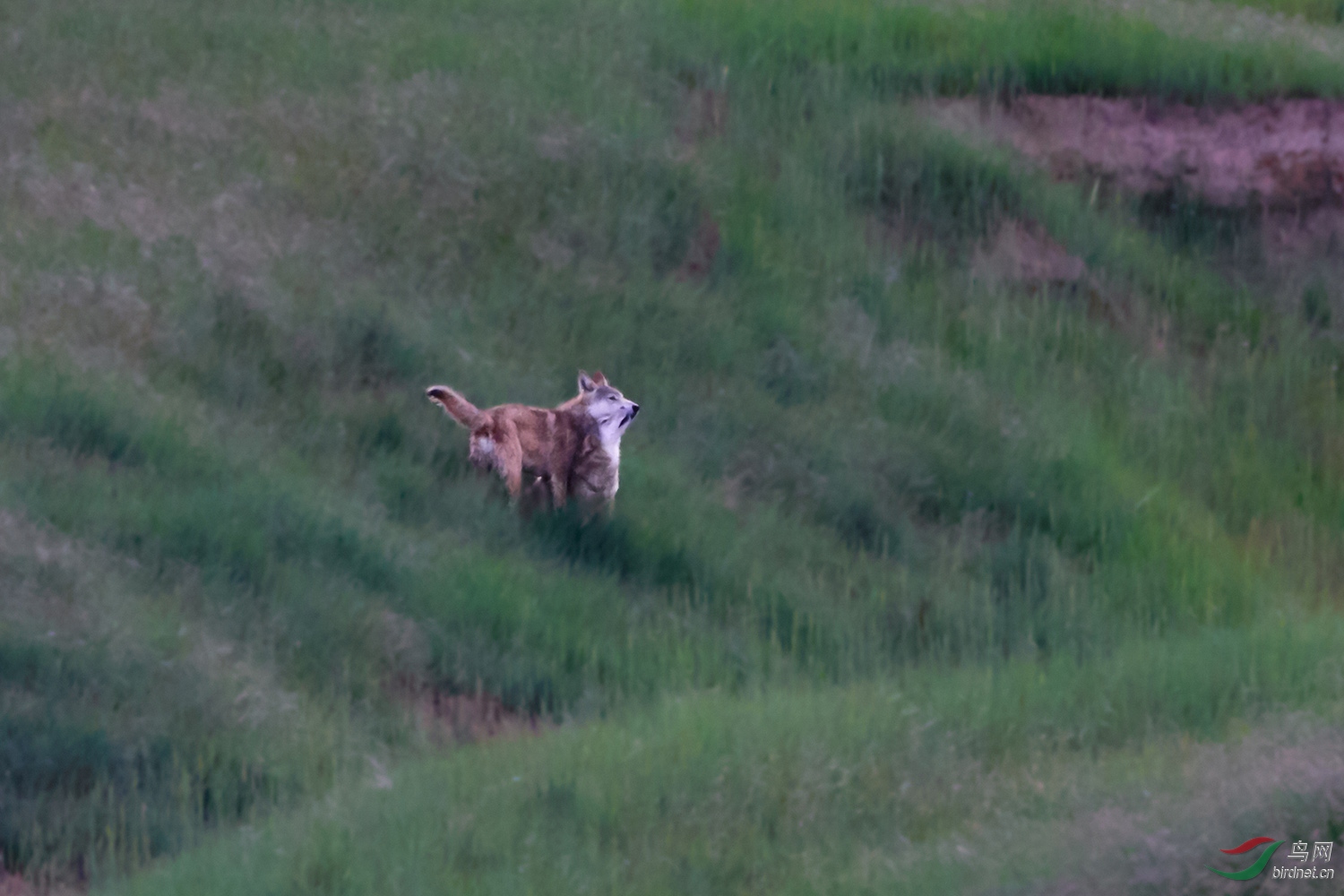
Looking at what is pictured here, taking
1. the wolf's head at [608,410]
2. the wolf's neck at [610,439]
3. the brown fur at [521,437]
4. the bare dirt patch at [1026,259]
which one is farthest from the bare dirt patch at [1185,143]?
the brown fur at [521,437]

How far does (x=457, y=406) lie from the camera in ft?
33.6

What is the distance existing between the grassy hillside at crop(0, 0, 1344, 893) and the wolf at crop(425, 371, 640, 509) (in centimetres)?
41

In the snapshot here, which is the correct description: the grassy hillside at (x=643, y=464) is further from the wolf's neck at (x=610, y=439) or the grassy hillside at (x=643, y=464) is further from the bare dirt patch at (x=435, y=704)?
the wolf's neck at (x=610, y=439)

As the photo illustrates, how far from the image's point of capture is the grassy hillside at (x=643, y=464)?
7441 mm

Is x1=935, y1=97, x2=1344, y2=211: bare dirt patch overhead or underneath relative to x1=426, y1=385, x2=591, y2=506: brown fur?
overhead

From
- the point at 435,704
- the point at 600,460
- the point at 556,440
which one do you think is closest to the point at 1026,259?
the point at 600,460

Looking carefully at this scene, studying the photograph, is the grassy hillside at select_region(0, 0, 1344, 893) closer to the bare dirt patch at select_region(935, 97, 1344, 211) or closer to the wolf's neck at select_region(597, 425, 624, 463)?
the bare dirt patch at select_region(935, 97, 1344, 211)

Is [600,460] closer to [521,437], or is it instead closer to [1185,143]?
[521,437]

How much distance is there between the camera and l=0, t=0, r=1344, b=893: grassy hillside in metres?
7.44

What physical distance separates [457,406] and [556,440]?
83 centimetres

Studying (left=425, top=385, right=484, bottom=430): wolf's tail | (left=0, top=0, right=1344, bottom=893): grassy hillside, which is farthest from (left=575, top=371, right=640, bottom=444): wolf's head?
(left=425, top=385, right=484, bottom=430): wolf's tail

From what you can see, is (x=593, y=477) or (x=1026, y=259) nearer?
(x=593, y=477)

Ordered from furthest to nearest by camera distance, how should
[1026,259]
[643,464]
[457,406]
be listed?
[1026,259] < [643,464] < [457,406]

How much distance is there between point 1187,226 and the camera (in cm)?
1499
